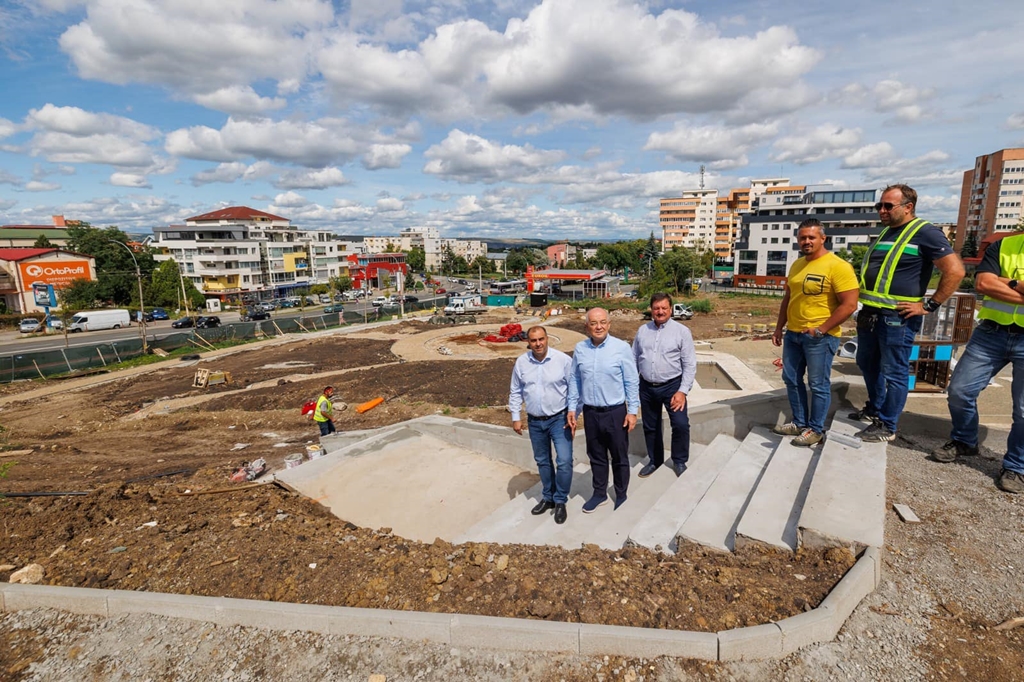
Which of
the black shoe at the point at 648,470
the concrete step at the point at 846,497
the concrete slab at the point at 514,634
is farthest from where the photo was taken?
the black shoe at the point at 648,470

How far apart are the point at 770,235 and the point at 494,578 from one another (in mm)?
81463

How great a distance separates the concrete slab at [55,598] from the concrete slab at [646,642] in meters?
3.19

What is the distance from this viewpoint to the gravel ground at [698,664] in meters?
2.41

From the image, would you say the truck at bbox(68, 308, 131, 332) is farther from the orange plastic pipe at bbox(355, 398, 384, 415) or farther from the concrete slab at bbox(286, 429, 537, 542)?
the concrete slab at bbox(286, 429, 537, 542)

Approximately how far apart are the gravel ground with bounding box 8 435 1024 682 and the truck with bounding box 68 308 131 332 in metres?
47.0

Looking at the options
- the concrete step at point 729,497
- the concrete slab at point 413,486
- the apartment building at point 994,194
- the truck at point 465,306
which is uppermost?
the apartment building at point 994,194

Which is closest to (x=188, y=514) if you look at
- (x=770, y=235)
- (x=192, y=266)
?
(x=192, y=266)

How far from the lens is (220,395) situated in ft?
54.5

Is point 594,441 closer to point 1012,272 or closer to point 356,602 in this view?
point 356,602

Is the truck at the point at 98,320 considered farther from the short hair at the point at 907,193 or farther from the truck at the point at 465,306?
the short hair at the point at 907,193

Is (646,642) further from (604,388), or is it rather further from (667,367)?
(667,367)

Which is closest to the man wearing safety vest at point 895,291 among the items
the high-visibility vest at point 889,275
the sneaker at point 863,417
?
the high-visibility vest at point 889,275

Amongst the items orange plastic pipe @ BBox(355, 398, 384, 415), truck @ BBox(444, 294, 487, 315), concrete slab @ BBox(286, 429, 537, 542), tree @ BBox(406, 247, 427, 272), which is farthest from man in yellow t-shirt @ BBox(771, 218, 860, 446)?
tree @ BBox(406, 247, 427, 272)

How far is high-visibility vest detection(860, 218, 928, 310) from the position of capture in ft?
13.1
